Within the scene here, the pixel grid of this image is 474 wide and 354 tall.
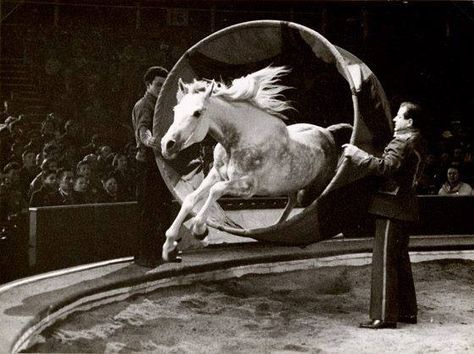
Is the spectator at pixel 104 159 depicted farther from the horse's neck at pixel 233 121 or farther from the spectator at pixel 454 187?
the spectator at pixel 454 187

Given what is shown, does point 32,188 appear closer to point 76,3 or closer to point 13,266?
point 13,266

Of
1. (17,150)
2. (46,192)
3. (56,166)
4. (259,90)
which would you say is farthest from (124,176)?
(259,90)

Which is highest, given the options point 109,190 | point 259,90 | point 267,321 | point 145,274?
point 259,90

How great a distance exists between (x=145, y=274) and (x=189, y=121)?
1.68 meters

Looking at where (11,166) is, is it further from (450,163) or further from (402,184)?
(450,163)

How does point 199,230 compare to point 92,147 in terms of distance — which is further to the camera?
point 92,147

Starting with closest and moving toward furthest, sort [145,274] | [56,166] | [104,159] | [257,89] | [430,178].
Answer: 1. [257,89]
2. [145,274]
3. [56,166]
4. [104,159]
5. [430,178]

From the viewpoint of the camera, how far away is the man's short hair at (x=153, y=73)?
530 centimetres

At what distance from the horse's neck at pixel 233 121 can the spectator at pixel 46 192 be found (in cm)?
173

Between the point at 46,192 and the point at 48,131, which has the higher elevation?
the point at 48,131

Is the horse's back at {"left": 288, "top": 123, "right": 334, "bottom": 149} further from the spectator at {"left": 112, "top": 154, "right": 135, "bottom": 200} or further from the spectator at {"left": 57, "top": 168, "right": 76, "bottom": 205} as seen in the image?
the spectator at {"left": 57, "top": 168, "right": 76, "bottom": 205}

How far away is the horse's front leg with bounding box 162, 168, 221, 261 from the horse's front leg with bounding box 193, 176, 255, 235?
0.08 meters

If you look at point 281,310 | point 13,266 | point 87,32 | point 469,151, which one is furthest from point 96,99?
point 469,151

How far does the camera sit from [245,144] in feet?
14.6
